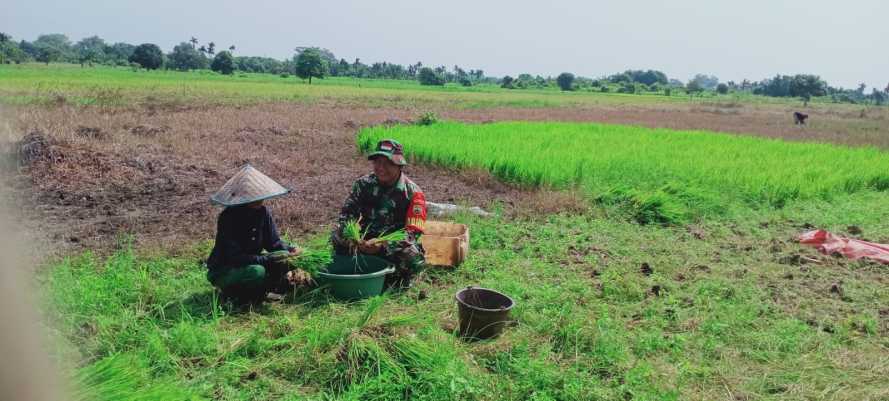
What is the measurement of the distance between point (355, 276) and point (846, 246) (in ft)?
16.3

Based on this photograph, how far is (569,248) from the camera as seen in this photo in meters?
5.45

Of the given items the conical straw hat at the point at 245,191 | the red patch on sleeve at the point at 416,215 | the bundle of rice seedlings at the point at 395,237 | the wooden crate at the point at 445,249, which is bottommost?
the wooden crate at the point at 445,249

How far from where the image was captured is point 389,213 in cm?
438

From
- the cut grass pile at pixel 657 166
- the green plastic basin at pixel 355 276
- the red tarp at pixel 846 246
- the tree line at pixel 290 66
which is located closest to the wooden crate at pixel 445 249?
the green plastic basin at pixel 355 276

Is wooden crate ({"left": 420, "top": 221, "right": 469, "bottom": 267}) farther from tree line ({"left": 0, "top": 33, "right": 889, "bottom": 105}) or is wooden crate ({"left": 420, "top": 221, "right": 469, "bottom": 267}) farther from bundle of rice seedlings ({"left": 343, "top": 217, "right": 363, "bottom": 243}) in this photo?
tree line ({"left": 0, "top": 33, "right": 889, "bottom": 105})

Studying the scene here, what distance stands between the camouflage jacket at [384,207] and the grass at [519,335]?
0.53 meters

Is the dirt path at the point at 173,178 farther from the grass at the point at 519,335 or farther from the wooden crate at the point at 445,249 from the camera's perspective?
the wooden crate at the point at 445,249

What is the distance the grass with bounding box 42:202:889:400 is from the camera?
9.43ft

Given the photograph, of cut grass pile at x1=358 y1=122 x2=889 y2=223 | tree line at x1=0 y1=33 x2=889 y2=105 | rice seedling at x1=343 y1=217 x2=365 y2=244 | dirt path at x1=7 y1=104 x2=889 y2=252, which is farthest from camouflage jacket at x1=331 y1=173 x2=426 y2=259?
tree line at x1=0 y1=33 x2=889 y2=105

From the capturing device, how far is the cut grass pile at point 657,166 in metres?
7.30

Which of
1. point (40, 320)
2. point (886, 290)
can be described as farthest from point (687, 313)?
point (40, 320)

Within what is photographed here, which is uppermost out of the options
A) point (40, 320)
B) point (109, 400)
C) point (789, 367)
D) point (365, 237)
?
point (40, 320)

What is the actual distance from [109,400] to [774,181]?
8917mm

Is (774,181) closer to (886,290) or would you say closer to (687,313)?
(886,290)
